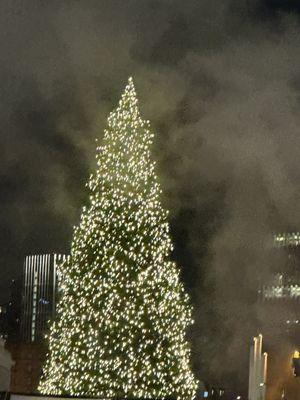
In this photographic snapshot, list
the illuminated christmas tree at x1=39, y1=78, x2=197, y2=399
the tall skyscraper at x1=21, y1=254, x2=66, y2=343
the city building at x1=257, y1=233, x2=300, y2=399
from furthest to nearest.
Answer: the city building at x1=257, y1=233, x2=300, y2=399 → the tall skyscraper at x1=21, y1=254, x2=66, y2=343 → the illuminated christmas tree at x1=39, y1=78, x2=197, y2=399

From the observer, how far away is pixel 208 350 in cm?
5925

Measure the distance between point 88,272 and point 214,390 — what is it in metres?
41.8

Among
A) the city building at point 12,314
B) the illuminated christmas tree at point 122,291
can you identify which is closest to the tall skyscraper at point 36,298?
the city building at point 12,314

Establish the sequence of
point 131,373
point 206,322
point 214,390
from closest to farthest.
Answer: point 131,373 < point 206,322 < point 214,390

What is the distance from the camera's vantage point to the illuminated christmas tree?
73.5ft

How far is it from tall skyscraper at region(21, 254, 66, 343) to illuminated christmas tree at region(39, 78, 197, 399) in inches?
1460

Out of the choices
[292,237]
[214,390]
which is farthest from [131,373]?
[292,237]

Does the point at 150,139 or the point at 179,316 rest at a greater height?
the point at 150,139

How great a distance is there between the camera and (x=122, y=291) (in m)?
22.6

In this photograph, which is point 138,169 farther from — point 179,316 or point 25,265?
point 25,265

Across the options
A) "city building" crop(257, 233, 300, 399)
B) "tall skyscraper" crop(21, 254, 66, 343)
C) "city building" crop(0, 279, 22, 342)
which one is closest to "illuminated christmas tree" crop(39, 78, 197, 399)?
"tall skyscraper" crop(21, 254, 66, 343)

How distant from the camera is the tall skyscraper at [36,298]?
65.2 meters

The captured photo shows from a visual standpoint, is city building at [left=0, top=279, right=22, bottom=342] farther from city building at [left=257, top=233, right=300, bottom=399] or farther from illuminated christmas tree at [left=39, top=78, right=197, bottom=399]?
illuminated christmas tree at [left=39, top=78, right=197, bottom=399]

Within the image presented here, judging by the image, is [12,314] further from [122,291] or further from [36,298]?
[122,291]
